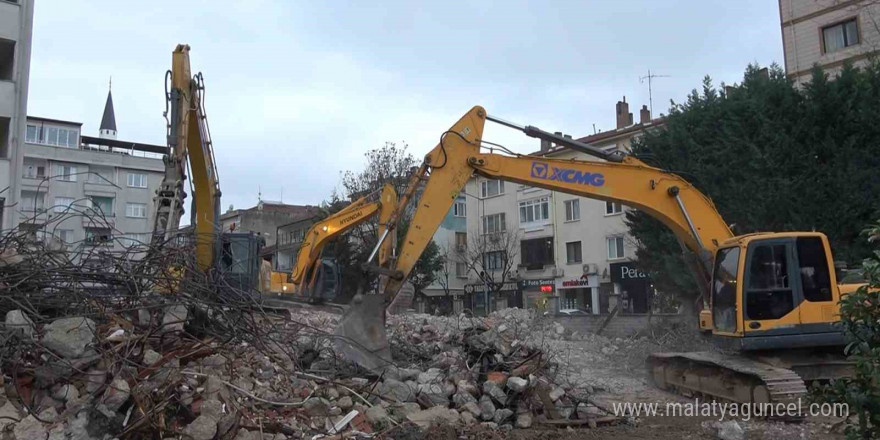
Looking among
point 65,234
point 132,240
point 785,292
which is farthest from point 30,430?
point 785,292

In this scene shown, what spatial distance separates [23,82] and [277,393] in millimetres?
17973

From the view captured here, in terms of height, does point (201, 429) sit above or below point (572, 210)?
below

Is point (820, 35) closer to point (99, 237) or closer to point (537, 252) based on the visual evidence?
point (537, 252)

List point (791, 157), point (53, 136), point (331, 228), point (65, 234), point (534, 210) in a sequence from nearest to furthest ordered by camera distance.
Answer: point (65, 234) → point (791, 157) → point (331, 228) → point (534, 210) → point (53, 136)

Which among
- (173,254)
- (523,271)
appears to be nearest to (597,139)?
(523,271)

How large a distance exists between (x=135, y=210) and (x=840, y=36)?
47553 mm

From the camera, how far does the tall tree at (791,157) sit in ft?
Answer: 47.3

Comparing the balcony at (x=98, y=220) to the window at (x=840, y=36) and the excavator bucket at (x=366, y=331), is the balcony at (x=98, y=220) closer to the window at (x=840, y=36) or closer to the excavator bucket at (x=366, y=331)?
the excavator bucket at (x=366, y=331)

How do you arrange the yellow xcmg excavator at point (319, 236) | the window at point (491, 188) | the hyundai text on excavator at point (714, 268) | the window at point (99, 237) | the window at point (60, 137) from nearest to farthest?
the window at point (99, 237)
the hyundai text on excavator at point (714, 268)
the yellow xcmg excavator at point (319, 236)
the window at point (491, 188)
the window at point (60, 137)

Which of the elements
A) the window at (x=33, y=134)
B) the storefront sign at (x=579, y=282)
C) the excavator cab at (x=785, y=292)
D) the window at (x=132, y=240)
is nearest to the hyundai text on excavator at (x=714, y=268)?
the excavator cab at (x=785, y=292)

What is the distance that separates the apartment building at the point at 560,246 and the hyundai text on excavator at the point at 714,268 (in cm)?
2586

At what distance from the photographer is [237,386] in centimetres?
644

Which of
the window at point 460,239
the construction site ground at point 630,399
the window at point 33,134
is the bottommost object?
the construction site ground at point 630,399

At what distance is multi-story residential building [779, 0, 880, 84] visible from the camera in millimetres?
26000
